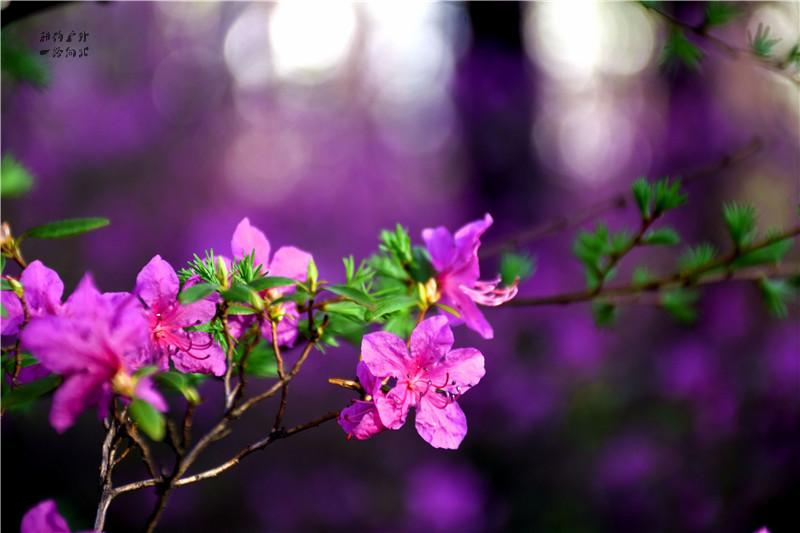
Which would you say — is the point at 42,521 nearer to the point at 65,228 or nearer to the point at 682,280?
the point at 65,228

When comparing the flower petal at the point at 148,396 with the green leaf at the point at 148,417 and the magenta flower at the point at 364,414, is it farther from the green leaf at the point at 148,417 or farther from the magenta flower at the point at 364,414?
the magenta flower at the point at 364,414

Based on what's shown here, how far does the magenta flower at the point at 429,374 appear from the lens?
0.67 meters

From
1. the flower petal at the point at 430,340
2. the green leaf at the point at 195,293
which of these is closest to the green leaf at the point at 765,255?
the flower petal at the point at 430,340

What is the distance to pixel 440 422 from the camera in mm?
689

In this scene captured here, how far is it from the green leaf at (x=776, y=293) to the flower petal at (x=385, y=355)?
2.37 ft

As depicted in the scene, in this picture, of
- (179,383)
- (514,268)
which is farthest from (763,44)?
(179,383)

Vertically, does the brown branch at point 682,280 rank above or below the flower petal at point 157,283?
below

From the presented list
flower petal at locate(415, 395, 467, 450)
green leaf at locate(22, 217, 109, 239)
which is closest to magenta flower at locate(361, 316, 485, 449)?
flower petal at locate(415, 395, 467, 450)

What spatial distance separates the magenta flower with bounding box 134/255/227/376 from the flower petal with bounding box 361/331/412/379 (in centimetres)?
15

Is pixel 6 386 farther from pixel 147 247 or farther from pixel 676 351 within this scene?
pixel 147 247

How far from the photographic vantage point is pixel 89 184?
20.2 ft

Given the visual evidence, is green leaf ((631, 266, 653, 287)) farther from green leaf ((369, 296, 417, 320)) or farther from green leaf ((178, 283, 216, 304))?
green leaf ((178, 283, 216, 304))

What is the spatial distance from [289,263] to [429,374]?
0.20 metres

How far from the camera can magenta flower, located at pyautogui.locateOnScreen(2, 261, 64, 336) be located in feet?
2.08
